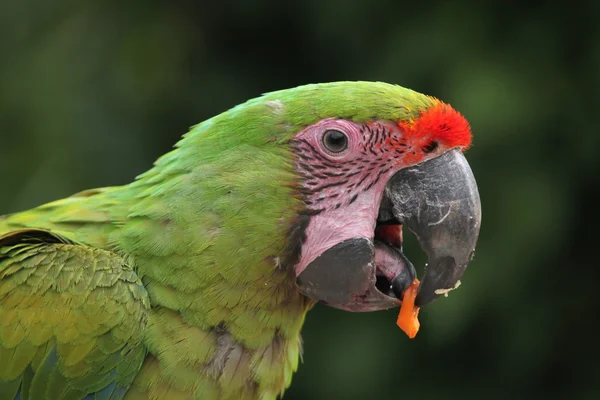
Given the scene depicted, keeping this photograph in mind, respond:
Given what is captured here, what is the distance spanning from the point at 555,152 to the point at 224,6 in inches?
56.9

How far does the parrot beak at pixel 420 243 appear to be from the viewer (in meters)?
1.43

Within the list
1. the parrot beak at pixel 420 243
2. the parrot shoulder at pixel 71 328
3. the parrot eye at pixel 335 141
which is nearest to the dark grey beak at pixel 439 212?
the parrot beak at pixel 420 243

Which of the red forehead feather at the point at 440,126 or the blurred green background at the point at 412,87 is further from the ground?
the red forehead feather at the point at 440,126

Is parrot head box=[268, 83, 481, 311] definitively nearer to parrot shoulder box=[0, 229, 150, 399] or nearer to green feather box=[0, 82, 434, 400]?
green feather box=[0, 82, 434, 400]

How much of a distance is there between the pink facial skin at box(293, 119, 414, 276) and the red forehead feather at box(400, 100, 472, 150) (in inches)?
1.4

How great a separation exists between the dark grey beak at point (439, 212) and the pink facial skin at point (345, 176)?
0.04 metres

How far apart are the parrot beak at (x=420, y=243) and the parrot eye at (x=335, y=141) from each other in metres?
0.12

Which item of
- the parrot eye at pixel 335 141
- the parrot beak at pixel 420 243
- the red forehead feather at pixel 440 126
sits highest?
the red forehead feather at pixel 440 126

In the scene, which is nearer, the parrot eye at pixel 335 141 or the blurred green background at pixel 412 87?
the parrot eye at pixel 335 141

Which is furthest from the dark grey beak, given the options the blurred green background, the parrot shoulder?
the blurred green background

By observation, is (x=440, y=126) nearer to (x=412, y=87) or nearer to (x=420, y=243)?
(x=420, y=243)

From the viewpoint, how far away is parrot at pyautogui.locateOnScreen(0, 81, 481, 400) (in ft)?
4.71

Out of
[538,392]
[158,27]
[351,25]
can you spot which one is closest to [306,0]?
[351,25]

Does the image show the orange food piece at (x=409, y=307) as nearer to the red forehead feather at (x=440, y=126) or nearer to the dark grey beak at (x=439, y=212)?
the dark grey beak at (x=439, y=212)
